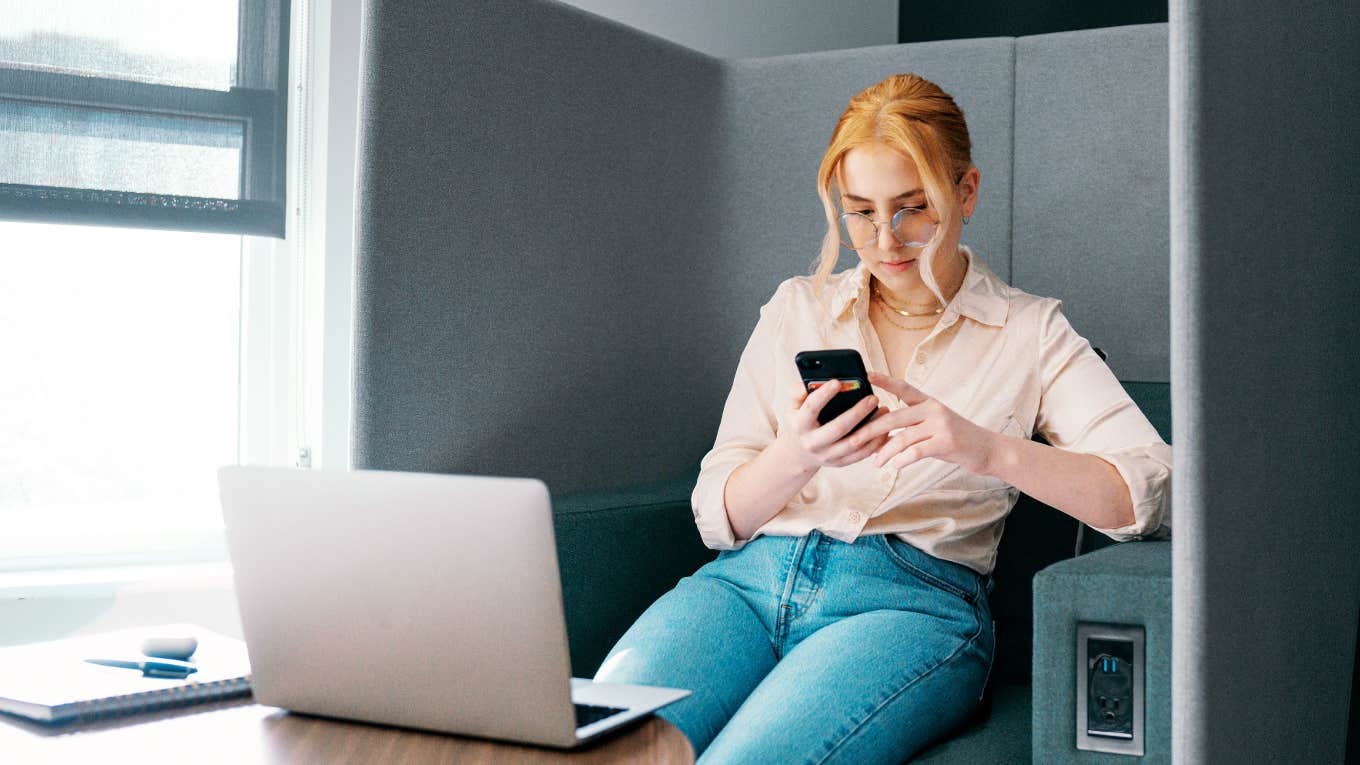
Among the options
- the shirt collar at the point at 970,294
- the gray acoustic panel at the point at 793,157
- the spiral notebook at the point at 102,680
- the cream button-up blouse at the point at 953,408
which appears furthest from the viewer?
the gray acoustic panel at the point at 793,157

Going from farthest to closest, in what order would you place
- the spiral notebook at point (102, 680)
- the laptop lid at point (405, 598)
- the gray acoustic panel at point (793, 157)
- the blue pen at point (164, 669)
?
the gray acoustic panel at point (793, 157), the blue pen at point (164, 669), the spiral notebook at point (102, 680), the laptop lid at point (405, 598)

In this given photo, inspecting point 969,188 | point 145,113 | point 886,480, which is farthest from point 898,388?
point 145,113

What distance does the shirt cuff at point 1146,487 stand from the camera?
1424mm

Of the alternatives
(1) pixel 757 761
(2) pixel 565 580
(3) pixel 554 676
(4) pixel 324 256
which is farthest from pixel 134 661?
(4) pixel 324 256

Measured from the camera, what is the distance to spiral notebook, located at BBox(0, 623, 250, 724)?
0.92 metres

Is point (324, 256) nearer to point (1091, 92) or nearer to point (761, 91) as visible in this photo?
point (761, 91)

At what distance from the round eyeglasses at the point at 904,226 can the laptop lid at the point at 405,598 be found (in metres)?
0.92

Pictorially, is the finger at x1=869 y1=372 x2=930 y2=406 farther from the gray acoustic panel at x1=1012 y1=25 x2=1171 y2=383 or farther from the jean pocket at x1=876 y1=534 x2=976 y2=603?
the gray acoustic panel at x1=1012 y1=25 x2=1171 y2=383

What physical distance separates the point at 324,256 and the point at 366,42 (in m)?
0.79

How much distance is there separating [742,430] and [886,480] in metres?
0.22

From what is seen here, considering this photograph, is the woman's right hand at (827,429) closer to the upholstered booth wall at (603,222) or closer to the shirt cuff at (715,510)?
the shirt cuff at (715,510)

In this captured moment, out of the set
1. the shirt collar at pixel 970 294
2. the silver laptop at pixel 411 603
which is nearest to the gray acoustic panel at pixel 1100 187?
the shirt collar at pixel 970 294

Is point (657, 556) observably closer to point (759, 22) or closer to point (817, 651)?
point (817, 651)

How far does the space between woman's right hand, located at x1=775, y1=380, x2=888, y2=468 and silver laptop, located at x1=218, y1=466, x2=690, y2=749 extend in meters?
0.49
